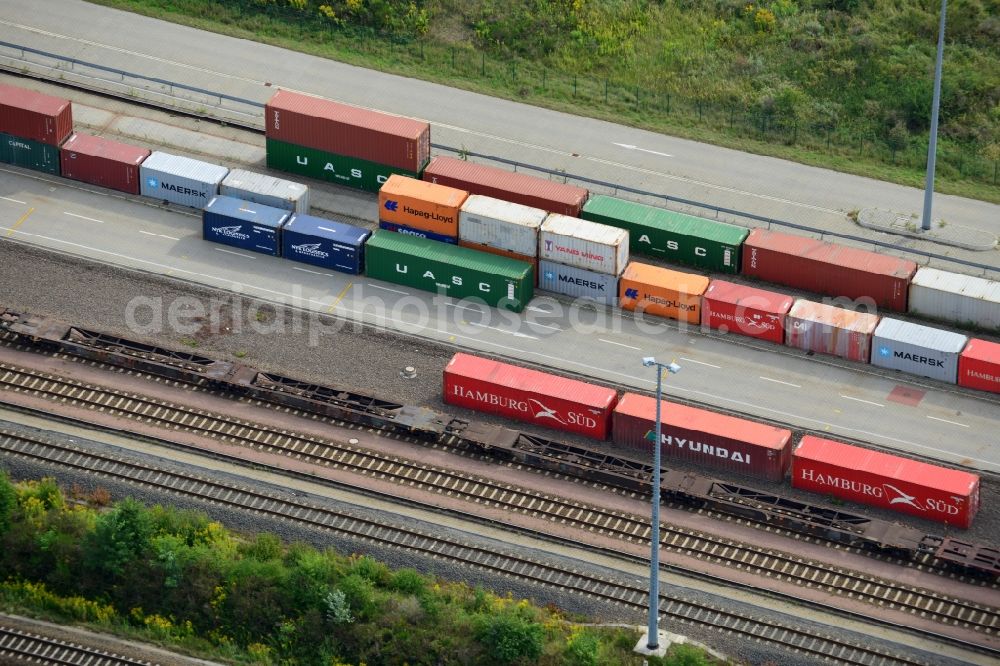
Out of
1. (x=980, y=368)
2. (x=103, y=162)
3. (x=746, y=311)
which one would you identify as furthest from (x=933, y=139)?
(x=103, y=162)

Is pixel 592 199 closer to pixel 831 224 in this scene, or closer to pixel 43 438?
pixel 831 224

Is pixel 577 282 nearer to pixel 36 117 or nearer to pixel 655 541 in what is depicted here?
pixel 655 541

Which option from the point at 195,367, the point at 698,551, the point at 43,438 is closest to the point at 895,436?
the point at 698,551

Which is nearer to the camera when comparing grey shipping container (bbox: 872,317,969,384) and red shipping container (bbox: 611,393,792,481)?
red shipping container (bbox: 611,393,792,481)

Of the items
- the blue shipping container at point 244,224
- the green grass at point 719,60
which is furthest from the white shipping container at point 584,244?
the green grass at point 719,60

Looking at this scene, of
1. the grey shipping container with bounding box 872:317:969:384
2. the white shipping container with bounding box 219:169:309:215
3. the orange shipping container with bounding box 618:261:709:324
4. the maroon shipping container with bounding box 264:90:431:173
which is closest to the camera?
the grey shipping container with bounding box 872:317:969:384

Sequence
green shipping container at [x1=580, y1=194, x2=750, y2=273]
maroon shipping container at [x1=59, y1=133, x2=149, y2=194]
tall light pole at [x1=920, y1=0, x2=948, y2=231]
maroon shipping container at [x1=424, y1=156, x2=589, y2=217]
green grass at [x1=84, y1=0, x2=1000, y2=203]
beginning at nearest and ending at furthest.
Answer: tall light pole at [x1=920, y1=0, x2=948, y2=231]
green shipping container at [x1=580, y1=194, x2=750, y2=273]
maroon shipping container at [x1=424, y1=156, x2=589, y2=217]
maroon shipping container at [x1=59, y1=133, x2=149, y2=194]
green grass at [x1=84, y1=0, x2=1000, y2=203]

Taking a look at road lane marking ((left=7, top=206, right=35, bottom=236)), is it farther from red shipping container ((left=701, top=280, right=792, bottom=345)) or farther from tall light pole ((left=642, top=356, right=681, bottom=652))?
tall light pole ((left=642, top=356, right=681, bottom=652))

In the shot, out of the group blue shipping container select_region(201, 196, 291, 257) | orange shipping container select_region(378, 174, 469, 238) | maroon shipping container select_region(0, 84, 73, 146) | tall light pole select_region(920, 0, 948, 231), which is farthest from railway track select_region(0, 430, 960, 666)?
tall light pole select_region(920, 0, 948, 231)
